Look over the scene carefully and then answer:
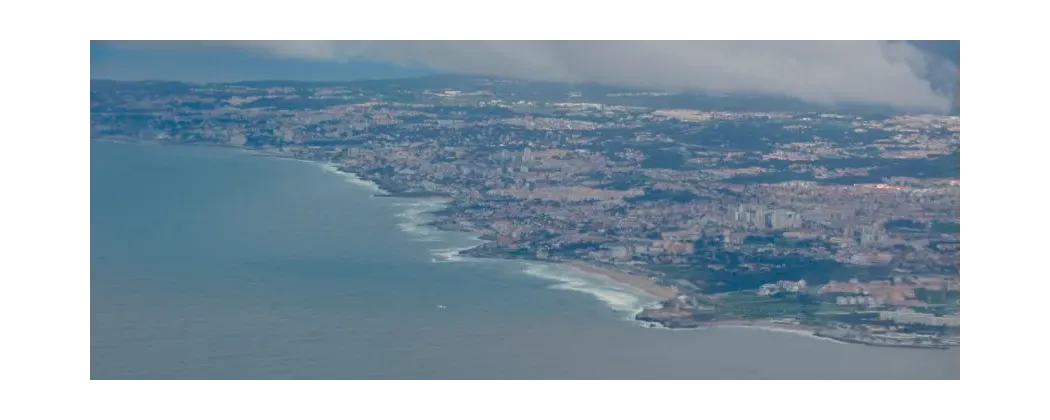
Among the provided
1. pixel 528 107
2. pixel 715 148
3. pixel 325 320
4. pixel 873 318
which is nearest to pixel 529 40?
pixel 528 107

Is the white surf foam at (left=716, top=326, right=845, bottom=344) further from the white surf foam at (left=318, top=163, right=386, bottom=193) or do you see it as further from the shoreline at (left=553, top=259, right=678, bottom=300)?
the white surf foam at (left=318, top=163, right=386, bottom=193)

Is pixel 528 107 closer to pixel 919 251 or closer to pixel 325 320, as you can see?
pixel 325 320

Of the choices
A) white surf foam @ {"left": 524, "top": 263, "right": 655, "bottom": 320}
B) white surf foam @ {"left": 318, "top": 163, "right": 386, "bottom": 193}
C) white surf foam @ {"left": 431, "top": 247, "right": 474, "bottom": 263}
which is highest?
white surf foam @ {"left": 318, "top": 163, "right": 386, "bottom": 193}

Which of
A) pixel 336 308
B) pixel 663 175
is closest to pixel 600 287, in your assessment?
pixel 663 175

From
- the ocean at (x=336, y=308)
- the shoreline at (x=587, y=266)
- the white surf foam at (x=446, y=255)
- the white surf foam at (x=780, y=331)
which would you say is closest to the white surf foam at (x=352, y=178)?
the shoreline at (x=587, y=266)

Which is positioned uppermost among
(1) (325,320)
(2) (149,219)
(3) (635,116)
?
(3) (635,116)

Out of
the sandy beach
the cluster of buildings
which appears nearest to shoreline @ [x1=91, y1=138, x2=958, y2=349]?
the sandy beach

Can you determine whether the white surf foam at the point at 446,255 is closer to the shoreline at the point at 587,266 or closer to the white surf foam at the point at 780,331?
the shoreline at the point at 587,266
